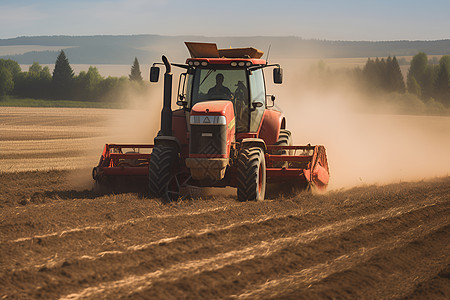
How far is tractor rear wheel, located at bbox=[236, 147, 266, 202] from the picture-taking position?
31.2 feet

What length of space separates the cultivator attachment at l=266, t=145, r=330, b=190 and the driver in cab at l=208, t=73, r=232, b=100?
49.9 inches

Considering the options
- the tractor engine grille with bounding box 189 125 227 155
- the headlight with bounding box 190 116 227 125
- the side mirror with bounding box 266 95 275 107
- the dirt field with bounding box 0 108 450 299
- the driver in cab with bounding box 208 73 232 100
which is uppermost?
the driver in cab with bounding box 208 73 232 100

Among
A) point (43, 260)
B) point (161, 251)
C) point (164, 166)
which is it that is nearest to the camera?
point (43, 260)

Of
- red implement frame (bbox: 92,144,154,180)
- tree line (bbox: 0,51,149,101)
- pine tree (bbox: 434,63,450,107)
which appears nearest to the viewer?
red implement frame (bbox: 92,144,154,180)

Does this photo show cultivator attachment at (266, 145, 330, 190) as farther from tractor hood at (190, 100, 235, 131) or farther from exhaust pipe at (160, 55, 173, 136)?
exhaust pipe at (160, 55, 173, 136)

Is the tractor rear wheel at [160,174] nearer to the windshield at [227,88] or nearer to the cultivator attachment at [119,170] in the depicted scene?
the cultivator attachment at [119,170]

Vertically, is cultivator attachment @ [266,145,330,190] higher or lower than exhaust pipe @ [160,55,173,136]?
lower

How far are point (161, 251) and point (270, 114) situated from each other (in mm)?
5385

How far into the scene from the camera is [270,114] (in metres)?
11.4

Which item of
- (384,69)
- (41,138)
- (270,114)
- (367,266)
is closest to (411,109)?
(384,69)

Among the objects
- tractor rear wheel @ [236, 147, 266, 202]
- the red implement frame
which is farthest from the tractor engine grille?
the red implement frame

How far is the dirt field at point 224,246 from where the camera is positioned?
5.55 meters

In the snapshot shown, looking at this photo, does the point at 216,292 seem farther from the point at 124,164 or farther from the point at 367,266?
the point at 124,164

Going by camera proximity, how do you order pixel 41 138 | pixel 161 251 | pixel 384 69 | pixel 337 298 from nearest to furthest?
pixel 337 298
pixel 161 251
pixel 41 138
pixel 384 69
